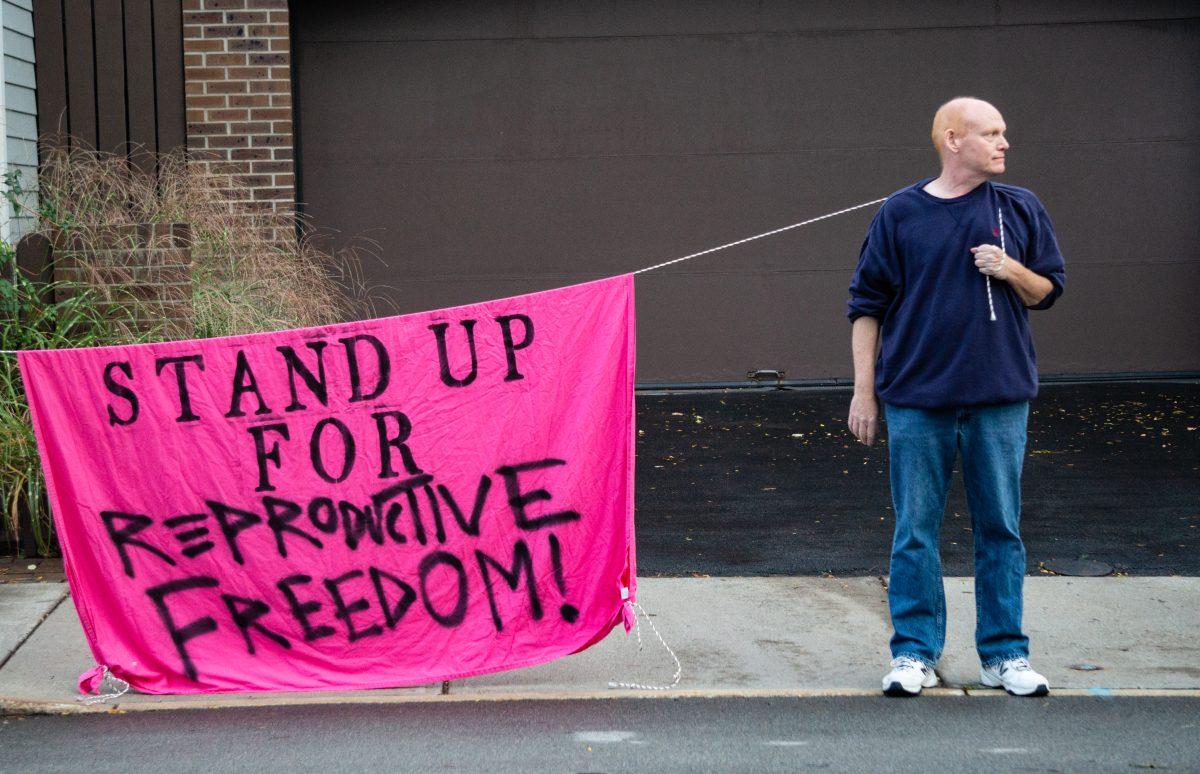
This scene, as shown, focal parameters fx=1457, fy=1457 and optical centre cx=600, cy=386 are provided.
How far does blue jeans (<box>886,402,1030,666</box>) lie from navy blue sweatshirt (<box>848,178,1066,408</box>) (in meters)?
0.09

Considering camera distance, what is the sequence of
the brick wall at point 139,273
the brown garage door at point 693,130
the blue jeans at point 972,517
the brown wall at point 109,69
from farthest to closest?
the brown garage door at point 693,130 < the brown wall at point 109,69 < the brick wall at point 139,273 < the blue jeans at point 972,517

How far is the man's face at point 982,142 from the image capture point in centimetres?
415

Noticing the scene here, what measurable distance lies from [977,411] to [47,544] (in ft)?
12.8

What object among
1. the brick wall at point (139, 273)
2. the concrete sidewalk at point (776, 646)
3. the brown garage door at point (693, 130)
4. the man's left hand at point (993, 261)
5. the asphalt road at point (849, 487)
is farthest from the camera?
the brown garage door at point (693, 130)

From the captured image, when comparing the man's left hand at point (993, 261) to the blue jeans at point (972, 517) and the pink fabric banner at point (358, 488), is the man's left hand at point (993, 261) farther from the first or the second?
the pink fabric banner at point (358, 488)

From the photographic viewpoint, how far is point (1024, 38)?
1052 cm

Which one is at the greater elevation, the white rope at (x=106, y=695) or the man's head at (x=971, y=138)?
the man's head at (x=971, y=138)

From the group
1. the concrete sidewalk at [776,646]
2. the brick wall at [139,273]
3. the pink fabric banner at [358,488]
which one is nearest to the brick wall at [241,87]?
the brick wall at [139,273]

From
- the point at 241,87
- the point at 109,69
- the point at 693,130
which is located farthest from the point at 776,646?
A: the point at 109,69

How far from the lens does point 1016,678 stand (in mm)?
4301

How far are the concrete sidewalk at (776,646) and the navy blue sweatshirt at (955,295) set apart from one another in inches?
36.7

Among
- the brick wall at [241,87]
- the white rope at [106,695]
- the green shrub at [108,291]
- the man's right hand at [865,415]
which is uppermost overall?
the brick wall at [241,87]

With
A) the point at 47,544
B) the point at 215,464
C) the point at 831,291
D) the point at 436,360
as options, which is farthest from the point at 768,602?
the point at 831,291

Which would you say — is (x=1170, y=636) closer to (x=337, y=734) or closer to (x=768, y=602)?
(x=768, y=602)
